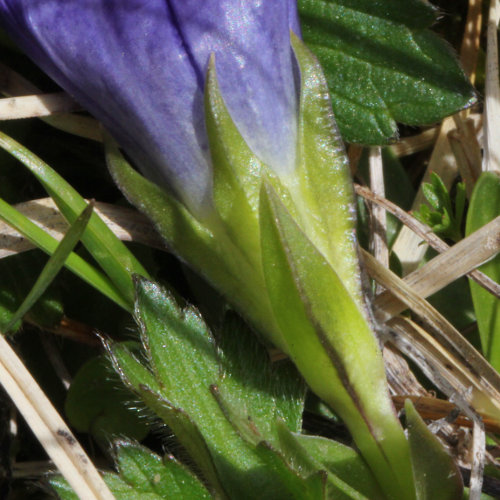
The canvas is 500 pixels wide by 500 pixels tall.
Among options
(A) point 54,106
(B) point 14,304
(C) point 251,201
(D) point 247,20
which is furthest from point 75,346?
(D) point 247,20

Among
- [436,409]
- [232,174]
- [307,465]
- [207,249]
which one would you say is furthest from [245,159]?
[436,409]

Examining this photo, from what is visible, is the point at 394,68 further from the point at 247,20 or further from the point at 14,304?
the point at 14,304

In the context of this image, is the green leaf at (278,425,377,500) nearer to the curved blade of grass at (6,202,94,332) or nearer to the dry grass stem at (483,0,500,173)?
the curved blade of grass at (6,202,94,332)

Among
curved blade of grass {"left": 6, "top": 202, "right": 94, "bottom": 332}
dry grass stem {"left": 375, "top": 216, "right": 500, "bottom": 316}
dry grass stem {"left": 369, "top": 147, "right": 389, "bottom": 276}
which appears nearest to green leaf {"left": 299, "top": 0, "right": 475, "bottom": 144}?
dry grass stem {"left": 369, "top": 147, "right": 389, "bottom": 276}

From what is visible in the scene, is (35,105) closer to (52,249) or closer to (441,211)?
(52,249)

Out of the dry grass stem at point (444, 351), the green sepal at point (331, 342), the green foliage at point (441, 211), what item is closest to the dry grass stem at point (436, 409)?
the dry grass stem at point (444, 351)
